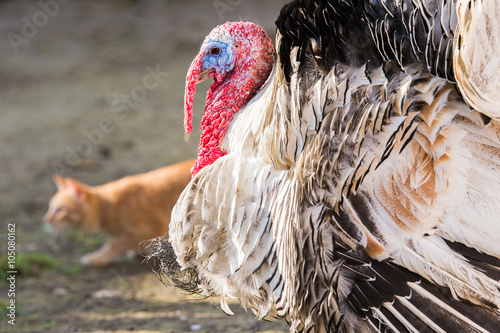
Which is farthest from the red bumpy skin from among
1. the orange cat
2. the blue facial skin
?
the orange cat

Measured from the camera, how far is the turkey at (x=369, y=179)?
2.08 meters

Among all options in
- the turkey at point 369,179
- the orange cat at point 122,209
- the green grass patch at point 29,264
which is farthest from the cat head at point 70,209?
the turkey at point 369,179

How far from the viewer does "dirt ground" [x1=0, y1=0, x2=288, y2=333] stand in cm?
417

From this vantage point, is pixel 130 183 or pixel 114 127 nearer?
pixel 130 183

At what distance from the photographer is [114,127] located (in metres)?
7.68

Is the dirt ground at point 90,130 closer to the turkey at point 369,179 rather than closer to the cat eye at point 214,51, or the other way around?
the turkey at point 369,179

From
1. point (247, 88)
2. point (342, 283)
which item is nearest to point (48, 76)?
point (247, 88)

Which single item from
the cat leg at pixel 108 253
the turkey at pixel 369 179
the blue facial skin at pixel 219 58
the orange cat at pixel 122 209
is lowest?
the cat leg at pixel 108 253

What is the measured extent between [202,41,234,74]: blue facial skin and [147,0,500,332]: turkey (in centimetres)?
34

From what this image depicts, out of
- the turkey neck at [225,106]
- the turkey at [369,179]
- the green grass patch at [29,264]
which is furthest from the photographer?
the green grass patch at [29,264]

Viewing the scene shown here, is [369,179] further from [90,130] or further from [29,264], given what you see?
[90,130]

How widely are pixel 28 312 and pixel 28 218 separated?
1.68 m

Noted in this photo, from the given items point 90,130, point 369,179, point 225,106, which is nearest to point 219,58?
point 225,106

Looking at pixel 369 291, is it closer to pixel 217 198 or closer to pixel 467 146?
pixel 467 146
